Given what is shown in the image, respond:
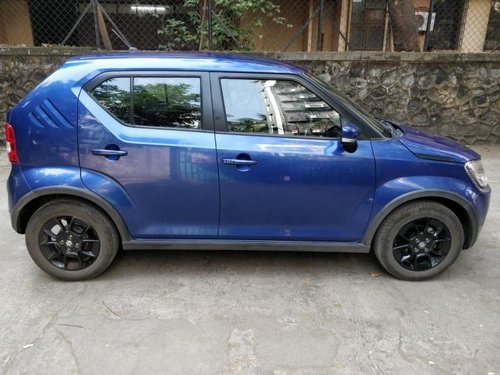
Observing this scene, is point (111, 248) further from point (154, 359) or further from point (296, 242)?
point (296, 242)

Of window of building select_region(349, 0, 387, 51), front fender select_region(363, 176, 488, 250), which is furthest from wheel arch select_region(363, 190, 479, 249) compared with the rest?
window of building select_region(349, 0, 387, 51)

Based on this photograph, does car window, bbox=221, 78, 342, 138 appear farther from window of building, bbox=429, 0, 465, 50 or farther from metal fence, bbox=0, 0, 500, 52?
window of building, bbox=429, 0, 465, 50

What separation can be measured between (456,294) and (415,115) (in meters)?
5.12

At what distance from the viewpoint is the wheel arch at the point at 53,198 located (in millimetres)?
3311

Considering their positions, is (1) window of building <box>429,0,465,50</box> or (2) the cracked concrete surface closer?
(2) the cracked concrete surface

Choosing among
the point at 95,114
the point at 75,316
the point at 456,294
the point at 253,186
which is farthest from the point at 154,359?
the point at 456,294

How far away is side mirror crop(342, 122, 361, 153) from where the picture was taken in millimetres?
3246

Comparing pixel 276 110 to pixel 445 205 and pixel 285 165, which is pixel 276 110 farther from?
pixel 445 205

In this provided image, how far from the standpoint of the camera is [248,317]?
3.12m

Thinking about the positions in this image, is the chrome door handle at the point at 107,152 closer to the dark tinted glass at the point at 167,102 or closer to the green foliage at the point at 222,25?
the dark tinted glass at the point at 167,102

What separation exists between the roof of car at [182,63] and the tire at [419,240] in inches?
56.8

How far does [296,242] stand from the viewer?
11.6 ft

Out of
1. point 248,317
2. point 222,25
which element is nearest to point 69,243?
point 248,317

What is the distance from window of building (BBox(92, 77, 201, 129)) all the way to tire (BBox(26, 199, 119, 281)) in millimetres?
803
